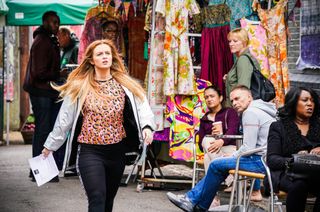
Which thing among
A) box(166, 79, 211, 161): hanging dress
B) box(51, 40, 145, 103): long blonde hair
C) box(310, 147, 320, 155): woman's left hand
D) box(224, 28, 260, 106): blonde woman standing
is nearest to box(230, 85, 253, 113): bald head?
box(224, 28, 260, 106): blonde woman standing

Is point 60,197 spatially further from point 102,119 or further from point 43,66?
point 102,119

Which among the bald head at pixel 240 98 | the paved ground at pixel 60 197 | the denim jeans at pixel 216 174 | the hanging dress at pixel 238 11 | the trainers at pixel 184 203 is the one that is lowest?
the paved ground at pixel 60 197

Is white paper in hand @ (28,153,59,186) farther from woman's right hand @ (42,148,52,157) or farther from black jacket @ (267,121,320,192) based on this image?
black jacket @ (267,121,320,192)

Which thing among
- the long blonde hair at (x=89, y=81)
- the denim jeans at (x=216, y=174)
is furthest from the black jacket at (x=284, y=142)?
the long blonde hair at (x=89, y=81)

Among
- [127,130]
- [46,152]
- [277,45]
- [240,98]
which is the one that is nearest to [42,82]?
[277,45]

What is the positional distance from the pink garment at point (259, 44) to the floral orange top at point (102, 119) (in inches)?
138

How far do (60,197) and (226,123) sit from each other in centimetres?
229

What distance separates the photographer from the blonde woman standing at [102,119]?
7.45 m

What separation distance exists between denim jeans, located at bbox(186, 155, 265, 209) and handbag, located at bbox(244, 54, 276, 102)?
1.44 m

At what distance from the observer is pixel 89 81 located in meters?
7.74

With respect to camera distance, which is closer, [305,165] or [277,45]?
[305,165]

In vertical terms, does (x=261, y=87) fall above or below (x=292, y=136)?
above

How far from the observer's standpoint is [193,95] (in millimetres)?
11336

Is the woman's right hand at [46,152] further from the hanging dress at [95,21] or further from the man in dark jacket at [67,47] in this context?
the man in dark jacket at [67,47]
